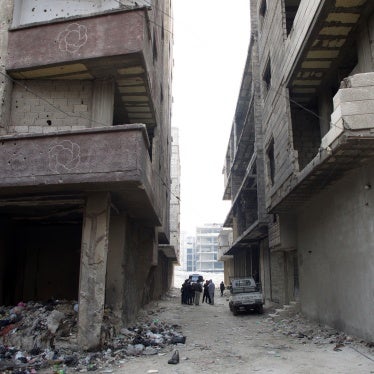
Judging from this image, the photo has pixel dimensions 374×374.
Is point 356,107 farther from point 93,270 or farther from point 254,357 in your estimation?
point 93,270

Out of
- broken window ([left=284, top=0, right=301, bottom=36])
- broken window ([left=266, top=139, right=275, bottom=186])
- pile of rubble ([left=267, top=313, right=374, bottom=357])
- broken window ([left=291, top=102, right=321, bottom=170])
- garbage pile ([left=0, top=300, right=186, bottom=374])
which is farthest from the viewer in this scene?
broken window ([left=266, top=139, right=275, bottom=186])

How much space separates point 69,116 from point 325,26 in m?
6.94

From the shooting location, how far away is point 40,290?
46.7ft

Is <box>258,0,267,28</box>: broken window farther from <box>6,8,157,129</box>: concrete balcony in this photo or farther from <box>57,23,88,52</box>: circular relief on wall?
<box>57,23,88,52</box>: circular relief on wall

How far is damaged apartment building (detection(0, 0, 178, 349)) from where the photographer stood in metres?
9.04

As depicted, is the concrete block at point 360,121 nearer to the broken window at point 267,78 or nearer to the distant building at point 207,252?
the broken window at point 267,78

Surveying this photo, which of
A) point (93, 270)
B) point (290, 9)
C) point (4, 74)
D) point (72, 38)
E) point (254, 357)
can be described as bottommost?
point (254, 357)

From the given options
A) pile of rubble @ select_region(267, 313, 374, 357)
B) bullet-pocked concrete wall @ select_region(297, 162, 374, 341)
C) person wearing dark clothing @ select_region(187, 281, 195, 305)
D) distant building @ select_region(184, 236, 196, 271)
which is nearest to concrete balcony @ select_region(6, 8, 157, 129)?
bullet-pocked concrete wall @ select_region(297, 162, 374, 341)

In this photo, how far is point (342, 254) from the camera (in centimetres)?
1089

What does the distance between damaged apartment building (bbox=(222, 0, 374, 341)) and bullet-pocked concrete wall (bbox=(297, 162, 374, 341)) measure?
0.08ft

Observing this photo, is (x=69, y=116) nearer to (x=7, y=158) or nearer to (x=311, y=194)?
(x=7, y=158)

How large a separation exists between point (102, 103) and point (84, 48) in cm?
142

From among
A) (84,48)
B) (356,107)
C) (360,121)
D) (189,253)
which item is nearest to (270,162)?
(356,107)

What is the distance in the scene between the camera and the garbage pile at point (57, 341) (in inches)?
306
